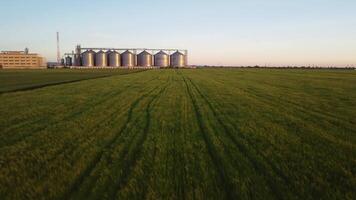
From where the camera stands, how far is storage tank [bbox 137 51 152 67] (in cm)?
15575

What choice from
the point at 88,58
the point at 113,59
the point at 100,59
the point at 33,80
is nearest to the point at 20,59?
the point at 88,58

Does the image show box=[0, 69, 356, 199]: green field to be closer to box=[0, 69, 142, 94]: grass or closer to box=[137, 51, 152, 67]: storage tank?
box=[0, 69, 142, 94]: grass

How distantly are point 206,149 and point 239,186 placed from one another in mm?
2170

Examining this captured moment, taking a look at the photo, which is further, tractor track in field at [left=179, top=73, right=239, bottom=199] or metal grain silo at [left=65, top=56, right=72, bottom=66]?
metal grain silo at [left=65, top=56, right=72, bottom=66]

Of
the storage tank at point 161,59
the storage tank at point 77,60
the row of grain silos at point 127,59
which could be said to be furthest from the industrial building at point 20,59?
the storage tank at point 161,59

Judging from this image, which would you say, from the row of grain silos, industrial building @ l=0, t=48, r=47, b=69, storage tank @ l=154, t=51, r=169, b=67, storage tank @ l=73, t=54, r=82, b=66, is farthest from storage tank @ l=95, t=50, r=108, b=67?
industrial building @ l=0, t=48, r=47, b=69

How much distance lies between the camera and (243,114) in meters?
12.1

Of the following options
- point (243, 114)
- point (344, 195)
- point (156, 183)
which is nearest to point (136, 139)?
point (156, 183)

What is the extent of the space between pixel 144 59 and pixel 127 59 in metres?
10.9

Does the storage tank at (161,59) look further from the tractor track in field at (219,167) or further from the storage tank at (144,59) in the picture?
the tractor track in field at (219,167)

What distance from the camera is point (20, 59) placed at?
17175 cm

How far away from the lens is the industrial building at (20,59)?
16812cm

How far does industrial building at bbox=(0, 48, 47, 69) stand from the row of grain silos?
4073cm

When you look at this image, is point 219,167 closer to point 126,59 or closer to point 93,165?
point 93,165
